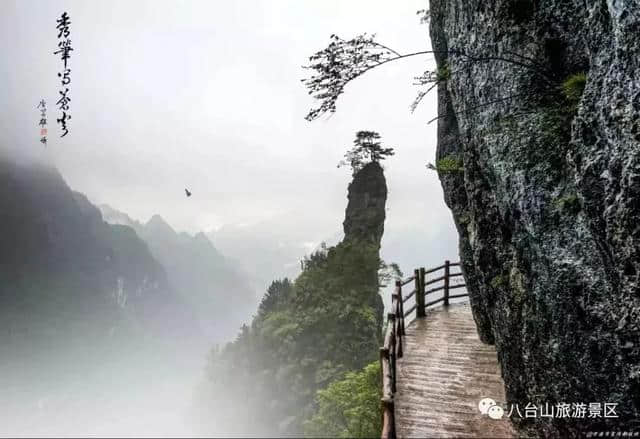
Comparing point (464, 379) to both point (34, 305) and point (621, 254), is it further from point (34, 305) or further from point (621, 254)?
point (34, 305)

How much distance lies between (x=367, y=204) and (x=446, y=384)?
83.6ft

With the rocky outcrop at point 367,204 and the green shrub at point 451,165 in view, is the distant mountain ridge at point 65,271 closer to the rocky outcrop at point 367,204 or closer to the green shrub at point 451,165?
the rocky outcrop at point 367,204

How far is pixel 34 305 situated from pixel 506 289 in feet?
349

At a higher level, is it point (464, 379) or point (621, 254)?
point (621, 254)

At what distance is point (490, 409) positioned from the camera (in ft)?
21.2

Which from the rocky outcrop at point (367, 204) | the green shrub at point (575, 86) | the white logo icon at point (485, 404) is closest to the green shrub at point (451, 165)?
the green shrub at point (575, 86)

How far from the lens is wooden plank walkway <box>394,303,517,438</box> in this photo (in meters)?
6.03

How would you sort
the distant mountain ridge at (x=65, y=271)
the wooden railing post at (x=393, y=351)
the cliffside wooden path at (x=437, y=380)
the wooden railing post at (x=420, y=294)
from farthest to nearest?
1. the distant mountain ridge at (x=65, y=271)
2. the wooden railing post at (x=420, y=294)
3. the wooden railing post at (x=393, y=351)
4. the cliffside wooden path at (x=437, y=380)

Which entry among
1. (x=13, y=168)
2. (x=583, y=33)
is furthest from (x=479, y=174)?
(x=13, y=168)

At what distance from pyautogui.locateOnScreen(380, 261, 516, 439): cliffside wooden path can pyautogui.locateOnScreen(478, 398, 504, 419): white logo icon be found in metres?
0.08

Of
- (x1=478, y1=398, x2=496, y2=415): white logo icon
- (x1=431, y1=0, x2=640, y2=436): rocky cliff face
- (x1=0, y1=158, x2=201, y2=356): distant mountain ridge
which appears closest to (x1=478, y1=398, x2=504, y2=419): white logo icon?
(x1=478, y1=398, x2=496, y2=415): white logo icon

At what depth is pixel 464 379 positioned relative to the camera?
734 centimetres

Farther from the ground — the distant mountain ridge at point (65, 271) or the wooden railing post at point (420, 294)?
the distant mountain ridge at point (65, 271)

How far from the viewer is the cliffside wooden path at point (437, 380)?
19.5 ft
